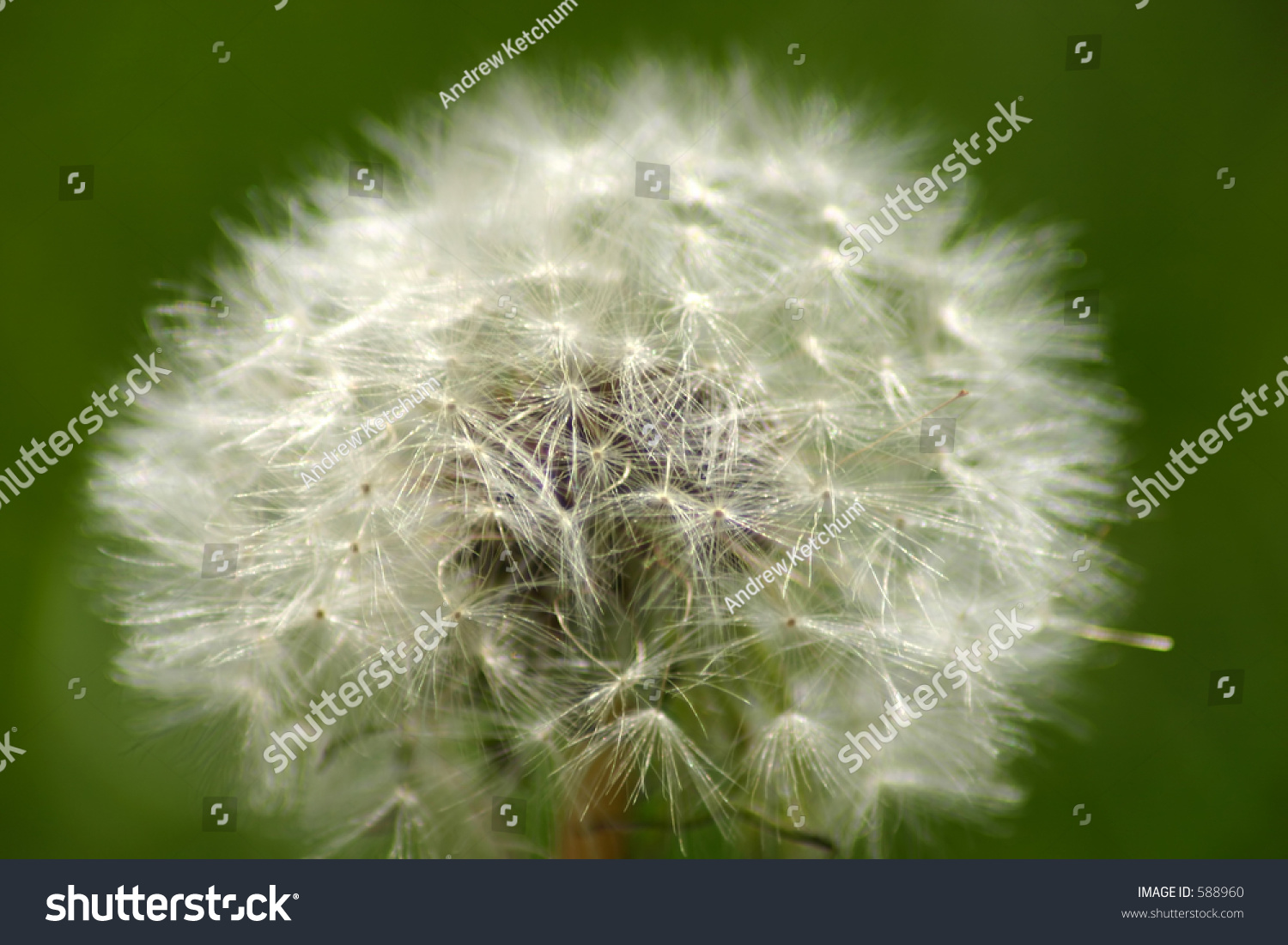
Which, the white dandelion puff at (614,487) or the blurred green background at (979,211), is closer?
the white dandelion puff at (614,487)

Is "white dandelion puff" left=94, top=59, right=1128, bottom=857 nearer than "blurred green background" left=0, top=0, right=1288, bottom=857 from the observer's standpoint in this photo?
Yes

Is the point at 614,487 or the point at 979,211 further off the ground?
the point at 979,211

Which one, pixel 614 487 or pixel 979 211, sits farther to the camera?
pixel 979 211

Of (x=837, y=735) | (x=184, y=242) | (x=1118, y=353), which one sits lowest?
(x=837, y=735)

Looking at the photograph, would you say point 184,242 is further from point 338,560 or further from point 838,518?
point 838,518

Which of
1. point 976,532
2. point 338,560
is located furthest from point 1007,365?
point 338,560
